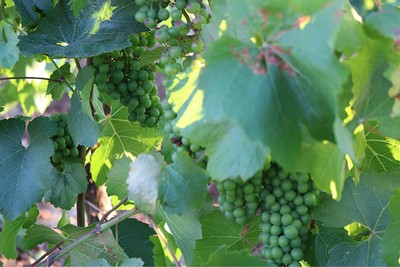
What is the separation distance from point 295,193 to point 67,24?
62 cm

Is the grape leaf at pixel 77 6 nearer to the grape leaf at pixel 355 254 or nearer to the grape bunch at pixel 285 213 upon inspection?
the grape bunch at pixel 285 213

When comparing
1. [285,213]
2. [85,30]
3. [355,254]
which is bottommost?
[355,254]

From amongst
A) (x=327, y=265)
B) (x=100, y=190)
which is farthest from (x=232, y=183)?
(x=100, y=190)

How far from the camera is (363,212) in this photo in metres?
1.07

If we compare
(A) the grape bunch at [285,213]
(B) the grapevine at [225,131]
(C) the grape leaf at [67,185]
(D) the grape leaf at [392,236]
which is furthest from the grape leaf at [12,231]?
(D) the grape leaf at [392,236]

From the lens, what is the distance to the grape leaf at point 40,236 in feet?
4.74

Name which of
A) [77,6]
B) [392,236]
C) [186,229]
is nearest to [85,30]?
[77,6]

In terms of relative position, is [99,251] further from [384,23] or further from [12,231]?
[384,23]

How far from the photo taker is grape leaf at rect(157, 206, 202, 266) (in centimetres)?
118

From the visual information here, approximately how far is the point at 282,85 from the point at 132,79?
0.57 metres

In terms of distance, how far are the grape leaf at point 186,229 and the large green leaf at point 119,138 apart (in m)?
0.28

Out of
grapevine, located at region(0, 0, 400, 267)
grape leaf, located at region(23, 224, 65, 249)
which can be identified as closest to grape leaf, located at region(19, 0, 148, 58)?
grapevine, located at region(0, 0, 400, 267)

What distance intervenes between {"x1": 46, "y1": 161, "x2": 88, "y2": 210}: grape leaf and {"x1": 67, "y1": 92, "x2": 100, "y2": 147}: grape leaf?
0.12 m

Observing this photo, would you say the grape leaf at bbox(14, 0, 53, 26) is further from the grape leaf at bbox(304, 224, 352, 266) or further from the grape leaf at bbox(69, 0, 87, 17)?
the grape leaf at bbox(304, 224, 352, 266)
